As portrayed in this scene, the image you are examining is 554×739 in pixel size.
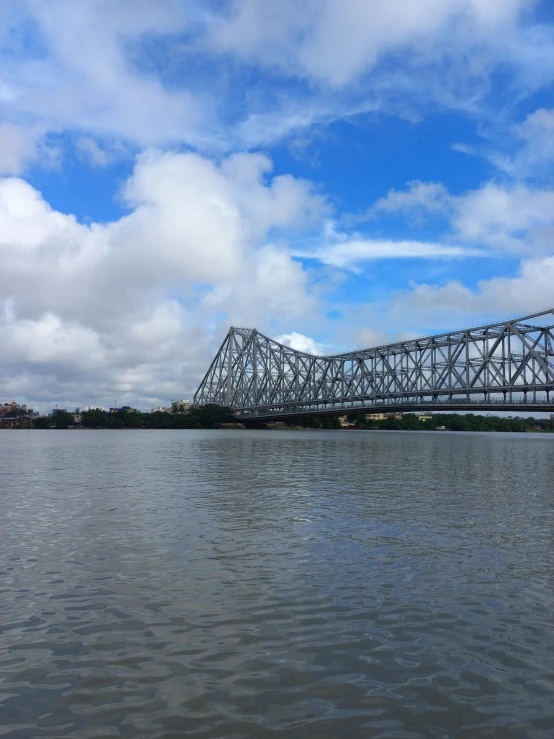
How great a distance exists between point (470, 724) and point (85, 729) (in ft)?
11.6

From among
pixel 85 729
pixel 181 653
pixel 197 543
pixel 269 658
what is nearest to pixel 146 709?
pixel 85 729

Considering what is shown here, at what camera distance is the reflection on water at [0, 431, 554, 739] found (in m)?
5.47

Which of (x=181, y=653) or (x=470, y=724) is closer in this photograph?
(x=470, y=724)

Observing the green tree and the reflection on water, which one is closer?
the reflection on water

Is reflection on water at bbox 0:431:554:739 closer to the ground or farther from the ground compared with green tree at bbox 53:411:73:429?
closer to the ground

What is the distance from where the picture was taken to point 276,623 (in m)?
7.64

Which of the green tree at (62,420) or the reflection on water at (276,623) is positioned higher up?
the green tree at (62,420)

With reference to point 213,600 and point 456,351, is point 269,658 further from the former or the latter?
point 456,351

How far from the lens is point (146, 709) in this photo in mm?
5523

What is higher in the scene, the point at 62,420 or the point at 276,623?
the point at 62,420

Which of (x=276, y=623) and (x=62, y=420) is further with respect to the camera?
(x=62, y=420)

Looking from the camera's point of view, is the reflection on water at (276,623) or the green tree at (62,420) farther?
the green tree at (62,420)

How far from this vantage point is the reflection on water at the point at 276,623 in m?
5.47

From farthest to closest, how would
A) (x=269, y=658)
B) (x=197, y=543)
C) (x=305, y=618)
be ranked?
(x=197, y=543) < (x=305, y=618) < (x=269, y=658)
